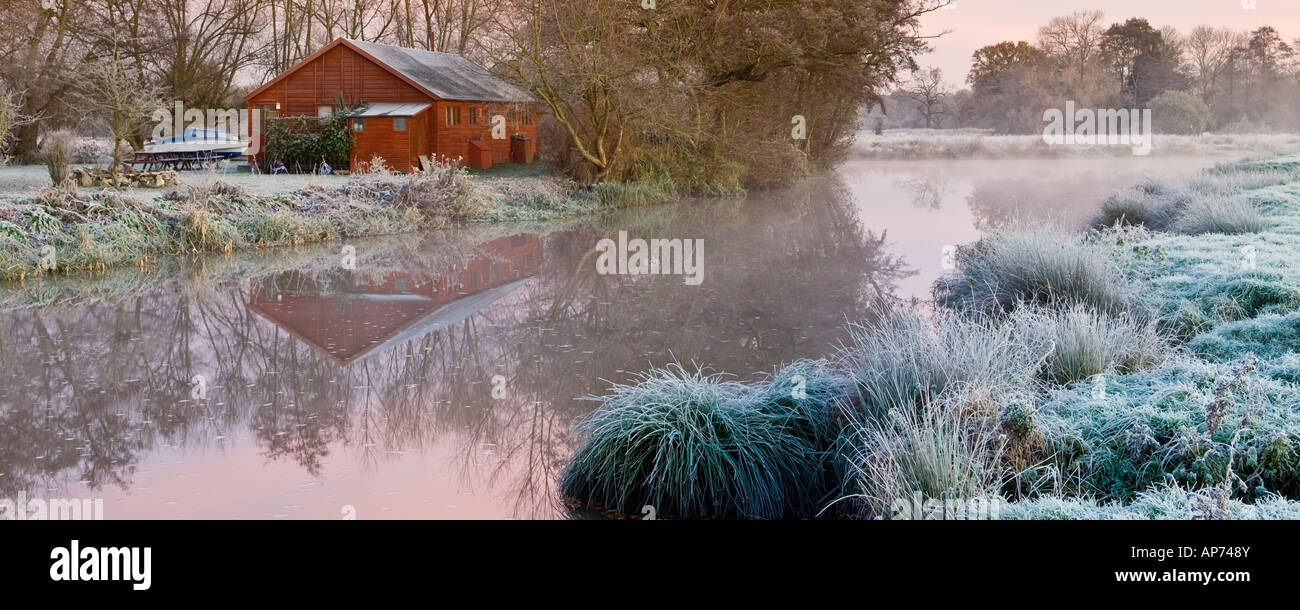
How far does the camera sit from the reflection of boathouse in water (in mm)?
10602

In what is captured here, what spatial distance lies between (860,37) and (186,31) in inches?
873

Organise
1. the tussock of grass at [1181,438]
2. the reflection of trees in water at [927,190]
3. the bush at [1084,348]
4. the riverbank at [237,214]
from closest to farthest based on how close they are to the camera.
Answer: the tussock of grass at [1181,438] → the bush at [1084,348] → the riverbank at [237,214] → the reflection of trees in water at [927,190]

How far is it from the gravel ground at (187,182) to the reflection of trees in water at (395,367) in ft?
15.2

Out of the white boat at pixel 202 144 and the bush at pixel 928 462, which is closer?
the bush at pixel 928 462

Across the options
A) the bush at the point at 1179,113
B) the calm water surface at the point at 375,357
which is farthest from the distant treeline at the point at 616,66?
the bush at the point at 1179,113

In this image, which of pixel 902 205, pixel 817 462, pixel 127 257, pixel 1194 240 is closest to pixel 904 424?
pixel 817 462

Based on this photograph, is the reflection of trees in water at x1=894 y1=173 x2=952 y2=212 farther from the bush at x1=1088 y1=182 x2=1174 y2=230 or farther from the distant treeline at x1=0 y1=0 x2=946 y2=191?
the bush at x1=1088 y1=182 x2=1174 y2=230

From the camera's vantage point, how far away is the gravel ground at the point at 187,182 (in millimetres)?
18250

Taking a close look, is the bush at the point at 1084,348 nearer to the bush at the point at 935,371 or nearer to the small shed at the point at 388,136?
the bush at the point at 935,371

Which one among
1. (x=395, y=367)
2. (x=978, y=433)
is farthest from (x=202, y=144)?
(x=978, y=433)

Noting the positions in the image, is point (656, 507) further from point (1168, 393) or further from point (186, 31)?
point (186, 31)

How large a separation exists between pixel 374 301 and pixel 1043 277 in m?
7.37

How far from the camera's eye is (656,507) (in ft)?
18.9

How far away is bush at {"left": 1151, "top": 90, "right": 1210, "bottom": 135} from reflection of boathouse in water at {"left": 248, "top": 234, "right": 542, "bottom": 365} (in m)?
44.4
